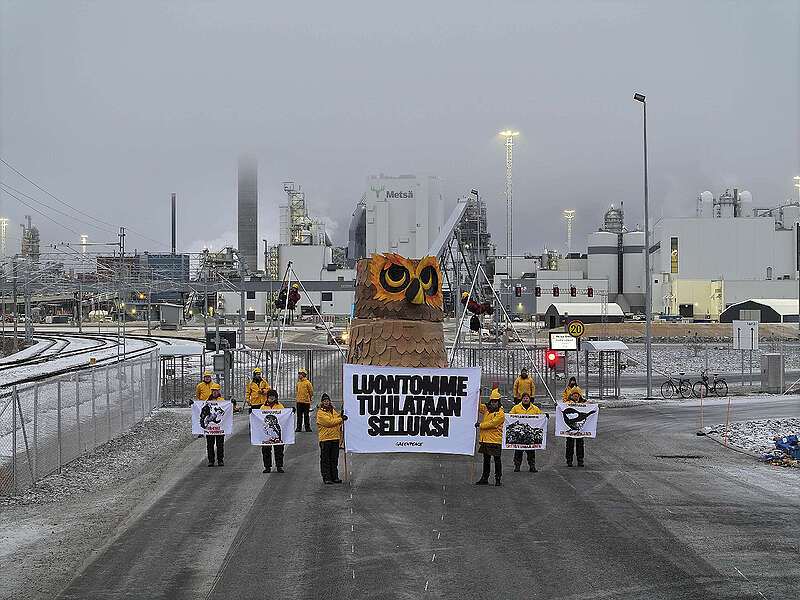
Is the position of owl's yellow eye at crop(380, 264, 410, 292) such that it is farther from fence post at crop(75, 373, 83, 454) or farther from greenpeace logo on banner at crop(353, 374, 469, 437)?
fence post at crop(75, 373, 83, 454)

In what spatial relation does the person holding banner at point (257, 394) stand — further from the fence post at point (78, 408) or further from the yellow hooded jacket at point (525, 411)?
the yellow hooded jacket at point (525, 411)

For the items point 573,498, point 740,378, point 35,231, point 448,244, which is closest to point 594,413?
point 573,498

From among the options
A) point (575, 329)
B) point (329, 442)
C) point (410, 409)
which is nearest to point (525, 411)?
point (410, 409)

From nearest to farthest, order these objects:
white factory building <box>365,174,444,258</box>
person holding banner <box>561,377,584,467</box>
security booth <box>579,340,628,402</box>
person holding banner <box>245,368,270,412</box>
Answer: person holding banner <box>561,377,584,467</box>, person holding banner <box>245,368,270,412</box>, security booth <box>579,340,628,402</box>, white factory building <box>365,174,444,258</box>

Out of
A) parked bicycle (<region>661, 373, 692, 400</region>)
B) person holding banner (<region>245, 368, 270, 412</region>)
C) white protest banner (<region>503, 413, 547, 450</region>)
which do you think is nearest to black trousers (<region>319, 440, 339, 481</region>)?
person holding banner (<region>245, 368, 270, 412</region>)

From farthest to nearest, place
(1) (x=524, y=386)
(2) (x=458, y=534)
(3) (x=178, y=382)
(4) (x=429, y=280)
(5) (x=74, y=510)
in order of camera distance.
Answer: (3) (x=178, y=382)
(4) (x=429, y=280)
(1) (x=524, y=386)
(5) (x=74, y=510)
(2) (x=458, y=534)

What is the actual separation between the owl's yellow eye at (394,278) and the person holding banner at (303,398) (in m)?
3.32

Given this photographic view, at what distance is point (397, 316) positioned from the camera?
21.1 m

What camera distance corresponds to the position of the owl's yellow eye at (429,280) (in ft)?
70.1

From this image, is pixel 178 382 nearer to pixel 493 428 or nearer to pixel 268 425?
pixel 268 425

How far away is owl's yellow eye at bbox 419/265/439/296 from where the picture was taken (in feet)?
70.1

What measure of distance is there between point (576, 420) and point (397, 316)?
5.44 meters

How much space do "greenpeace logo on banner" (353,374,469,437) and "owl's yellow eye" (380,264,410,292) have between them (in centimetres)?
551

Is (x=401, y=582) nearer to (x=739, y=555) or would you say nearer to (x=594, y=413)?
(x=739, y=555)
